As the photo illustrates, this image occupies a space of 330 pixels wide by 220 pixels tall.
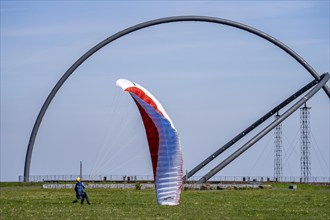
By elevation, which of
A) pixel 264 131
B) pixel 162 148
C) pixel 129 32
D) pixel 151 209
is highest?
pixel 129 32

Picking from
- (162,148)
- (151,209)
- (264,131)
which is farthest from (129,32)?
(162,148)

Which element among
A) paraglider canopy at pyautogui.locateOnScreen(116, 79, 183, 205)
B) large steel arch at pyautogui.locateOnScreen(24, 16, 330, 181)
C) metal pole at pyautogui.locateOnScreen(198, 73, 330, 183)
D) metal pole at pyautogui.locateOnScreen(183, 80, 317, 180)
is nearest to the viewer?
paraglider canopy at pyautogui.locateOnScreen(116, 79, 183, 205)

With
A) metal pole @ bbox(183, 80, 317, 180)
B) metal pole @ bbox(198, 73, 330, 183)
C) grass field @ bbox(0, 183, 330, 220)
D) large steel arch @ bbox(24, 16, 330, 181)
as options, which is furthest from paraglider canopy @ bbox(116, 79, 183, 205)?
metal pole @ bbox(183, 80, 317, 180)

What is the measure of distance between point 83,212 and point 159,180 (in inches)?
211

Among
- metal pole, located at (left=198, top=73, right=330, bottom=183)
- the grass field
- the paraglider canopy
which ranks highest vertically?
metal pole, located at (left=198, top=73, right=330, bottom=183)

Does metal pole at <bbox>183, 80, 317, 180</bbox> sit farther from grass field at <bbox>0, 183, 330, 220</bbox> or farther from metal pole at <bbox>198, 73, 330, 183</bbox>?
grass field at <bbox>0, 183, 330, 220</bbox>

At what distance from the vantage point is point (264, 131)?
225 feet

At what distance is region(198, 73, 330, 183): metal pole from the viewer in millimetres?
65125

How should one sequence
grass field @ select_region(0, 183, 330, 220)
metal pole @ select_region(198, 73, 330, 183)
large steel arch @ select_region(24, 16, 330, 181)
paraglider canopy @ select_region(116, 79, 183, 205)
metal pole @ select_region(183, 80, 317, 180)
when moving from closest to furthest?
paraglider canopy @ select_region(116, 79, 183, 205) < grass field @ select_region(0, 183, 330, 220) < metal pole @ select_region(198, 73, 330, 183) < large steel arch @ select_region(24, 16, 330, 181) < metal pole @ select_region(183, 80, 317, 180)

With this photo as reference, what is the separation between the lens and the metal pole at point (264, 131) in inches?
2564

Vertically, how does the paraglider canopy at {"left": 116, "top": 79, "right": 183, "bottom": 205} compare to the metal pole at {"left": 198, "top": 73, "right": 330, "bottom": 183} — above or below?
below

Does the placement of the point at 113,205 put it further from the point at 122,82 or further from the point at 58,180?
the point at 58,180

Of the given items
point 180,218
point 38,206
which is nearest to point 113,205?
point 38,206

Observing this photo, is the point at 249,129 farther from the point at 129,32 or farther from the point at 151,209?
the point at 151,209
